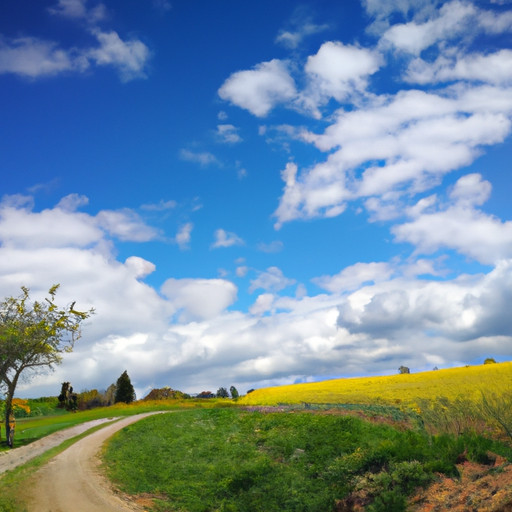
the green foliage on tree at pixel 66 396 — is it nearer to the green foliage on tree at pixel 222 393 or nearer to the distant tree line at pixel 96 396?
the distant tree line at pixel 96 396

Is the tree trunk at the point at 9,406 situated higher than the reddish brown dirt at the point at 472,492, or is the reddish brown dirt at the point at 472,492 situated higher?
the tree trunk at the point at 9,406

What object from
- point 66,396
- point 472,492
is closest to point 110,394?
point 66,396

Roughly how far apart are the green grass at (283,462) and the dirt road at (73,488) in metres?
0.90

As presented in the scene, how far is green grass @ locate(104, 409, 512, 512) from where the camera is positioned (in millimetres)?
16562

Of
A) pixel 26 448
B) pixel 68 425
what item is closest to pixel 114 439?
pixel 26 448

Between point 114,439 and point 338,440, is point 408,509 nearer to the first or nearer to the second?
point 338,440

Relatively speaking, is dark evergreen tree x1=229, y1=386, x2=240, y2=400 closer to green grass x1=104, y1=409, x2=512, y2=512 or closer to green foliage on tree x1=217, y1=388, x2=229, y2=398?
green foliage on tree x1=217, y1=388, x2=229, y2=398

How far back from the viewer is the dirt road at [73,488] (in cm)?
1708

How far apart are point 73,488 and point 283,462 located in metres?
8.63

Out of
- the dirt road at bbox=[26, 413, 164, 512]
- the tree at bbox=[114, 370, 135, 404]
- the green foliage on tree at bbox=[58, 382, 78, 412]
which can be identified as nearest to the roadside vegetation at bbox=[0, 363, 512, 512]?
the dirt road at bbox=[26, 413, 164, 512]

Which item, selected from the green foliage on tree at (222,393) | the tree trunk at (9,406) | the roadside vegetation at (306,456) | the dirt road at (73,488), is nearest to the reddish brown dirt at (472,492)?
the roadside vegetation at (306,456)

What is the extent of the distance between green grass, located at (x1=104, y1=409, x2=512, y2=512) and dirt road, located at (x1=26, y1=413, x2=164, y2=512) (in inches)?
35.3

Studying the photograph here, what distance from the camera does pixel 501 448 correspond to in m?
17.9

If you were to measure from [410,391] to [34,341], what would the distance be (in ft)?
97.7
